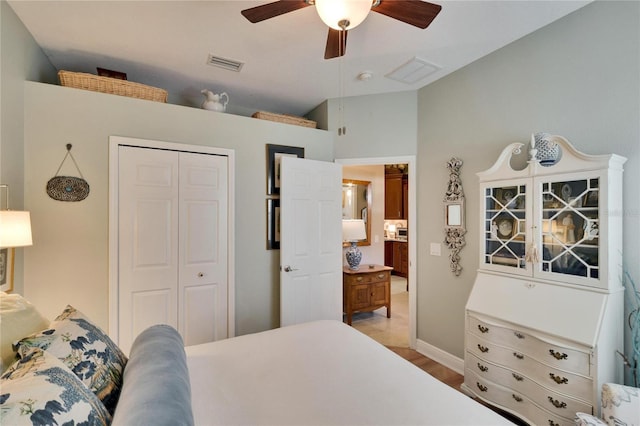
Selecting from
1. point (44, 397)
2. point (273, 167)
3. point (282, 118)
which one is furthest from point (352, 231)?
point (44, 397)

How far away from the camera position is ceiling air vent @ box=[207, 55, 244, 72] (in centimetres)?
251

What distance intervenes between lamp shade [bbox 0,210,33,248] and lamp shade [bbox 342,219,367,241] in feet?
11.0

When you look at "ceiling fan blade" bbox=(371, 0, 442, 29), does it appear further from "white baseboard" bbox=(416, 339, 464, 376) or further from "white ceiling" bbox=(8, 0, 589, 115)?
"white baseboard" bbox=(416, 339, 464, 376)

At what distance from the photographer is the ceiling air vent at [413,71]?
102 inches

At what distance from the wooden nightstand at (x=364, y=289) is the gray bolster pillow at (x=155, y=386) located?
8.89 ft

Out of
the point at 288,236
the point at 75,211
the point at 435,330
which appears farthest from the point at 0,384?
the point at 435,330

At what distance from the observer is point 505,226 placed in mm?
2227

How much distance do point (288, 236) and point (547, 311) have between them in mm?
2088

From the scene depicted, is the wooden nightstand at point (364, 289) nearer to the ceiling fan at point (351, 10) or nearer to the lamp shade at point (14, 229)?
the ceiling fan at point (351, 10)

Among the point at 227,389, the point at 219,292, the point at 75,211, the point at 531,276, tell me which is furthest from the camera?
the point at 219,292

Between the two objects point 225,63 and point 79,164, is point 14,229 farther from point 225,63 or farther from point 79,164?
point 225,63

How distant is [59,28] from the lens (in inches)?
81.7

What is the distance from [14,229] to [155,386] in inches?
54.1

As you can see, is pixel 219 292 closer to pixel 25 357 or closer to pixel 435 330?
pixel 25 357
